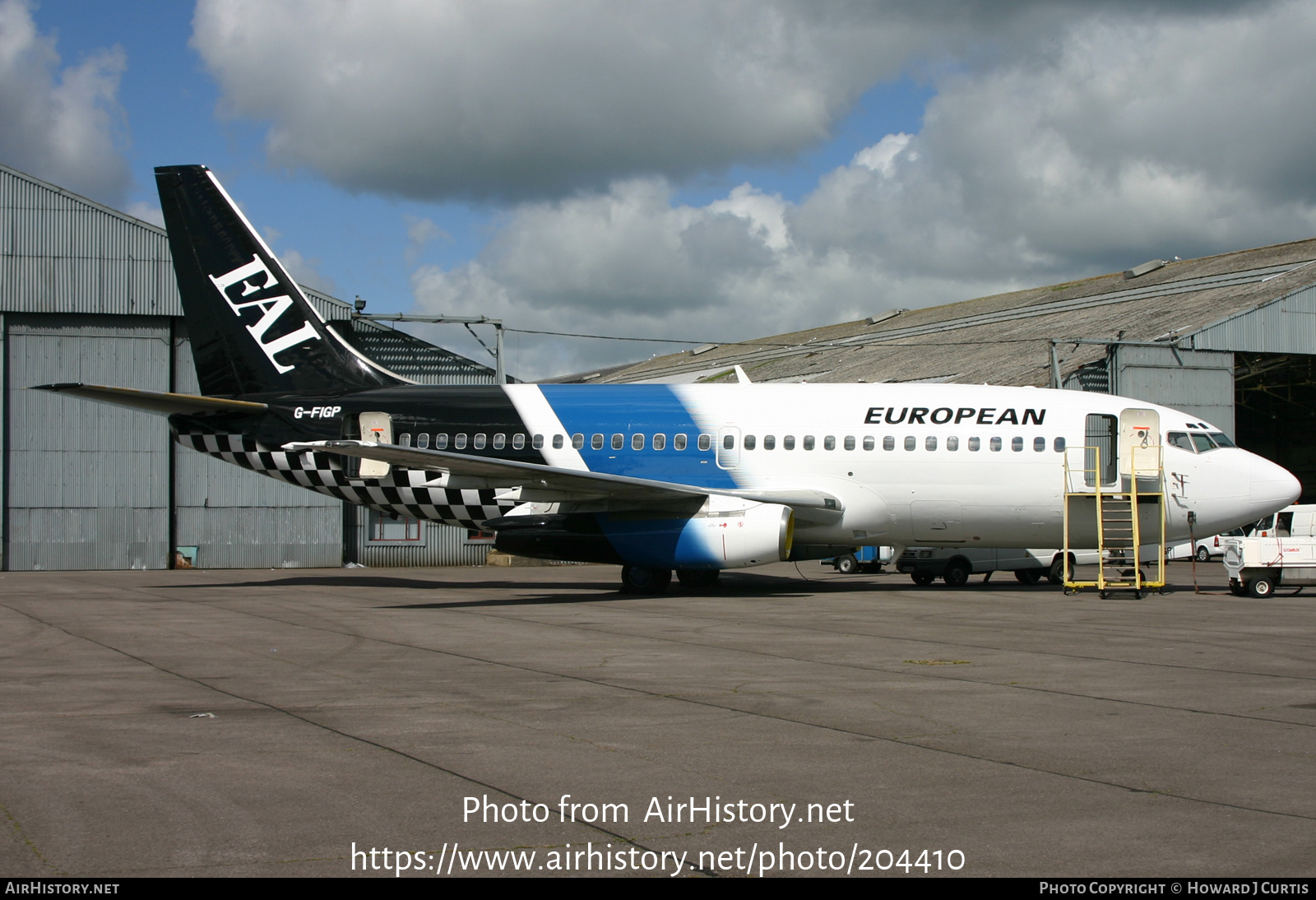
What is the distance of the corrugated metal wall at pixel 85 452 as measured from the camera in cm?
3494

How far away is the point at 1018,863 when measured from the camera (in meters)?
4.95

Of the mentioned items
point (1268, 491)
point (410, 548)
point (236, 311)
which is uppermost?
point (236, 311)

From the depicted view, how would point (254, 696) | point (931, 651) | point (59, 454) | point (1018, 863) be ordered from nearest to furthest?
point (1018, 863) → point (254, 696) → point (931, 651) → point (59, 454)

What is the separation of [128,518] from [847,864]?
35.5 meters

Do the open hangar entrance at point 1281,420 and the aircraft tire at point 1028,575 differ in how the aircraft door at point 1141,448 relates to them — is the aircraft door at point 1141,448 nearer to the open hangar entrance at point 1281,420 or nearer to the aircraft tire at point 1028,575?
the aircraft tire at point 1028,575

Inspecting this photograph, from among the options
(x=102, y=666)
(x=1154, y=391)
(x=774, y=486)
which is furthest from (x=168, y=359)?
(x=1154, y=391)

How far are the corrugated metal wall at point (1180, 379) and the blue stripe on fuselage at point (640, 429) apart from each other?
18814 mm

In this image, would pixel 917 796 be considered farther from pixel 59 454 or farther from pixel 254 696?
pixel 59 454

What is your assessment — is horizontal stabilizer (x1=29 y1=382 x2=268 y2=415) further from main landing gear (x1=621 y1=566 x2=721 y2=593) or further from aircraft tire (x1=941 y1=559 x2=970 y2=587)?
aircraft tire (x1=941 y1=559 x2=970 y2=587)

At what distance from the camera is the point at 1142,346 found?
36.1 meters

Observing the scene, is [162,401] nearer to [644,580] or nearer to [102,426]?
[644,580]

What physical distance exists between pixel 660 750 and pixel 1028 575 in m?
23.0

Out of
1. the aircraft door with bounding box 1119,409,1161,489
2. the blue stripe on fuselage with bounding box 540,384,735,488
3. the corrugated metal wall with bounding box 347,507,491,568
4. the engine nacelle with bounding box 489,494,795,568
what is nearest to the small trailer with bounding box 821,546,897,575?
the blue stripe on fuselage with bounding box 540,384,735,488

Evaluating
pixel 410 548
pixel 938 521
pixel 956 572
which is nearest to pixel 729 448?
pixel 938 521
